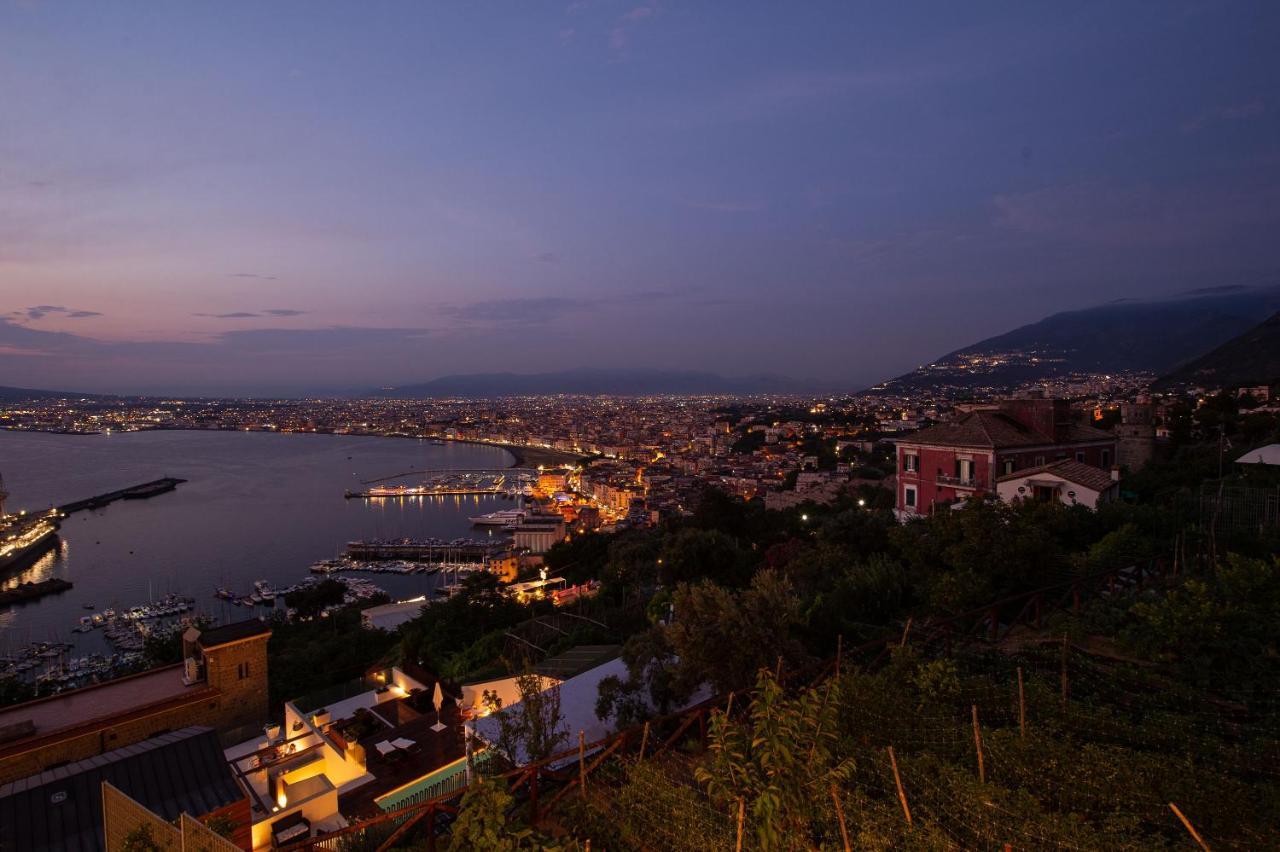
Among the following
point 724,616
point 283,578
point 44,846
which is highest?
point 724,616

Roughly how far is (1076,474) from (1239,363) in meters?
33.3

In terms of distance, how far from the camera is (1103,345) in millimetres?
73750

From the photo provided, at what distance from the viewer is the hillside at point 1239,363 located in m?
29.5

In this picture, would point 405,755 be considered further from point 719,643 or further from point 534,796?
point 534,796

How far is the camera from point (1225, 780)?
2.36 metres

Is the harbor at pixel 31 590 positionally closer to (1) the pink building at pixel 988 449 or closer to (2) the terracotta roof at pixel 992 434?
(1) the pink building at pixel 988 449

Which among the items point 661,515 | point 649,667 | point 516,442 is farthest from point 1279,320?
point 516,442

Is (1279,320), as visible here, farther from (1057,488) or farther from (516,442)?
(516,442)

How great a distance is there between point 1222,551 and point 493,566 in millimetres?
23786

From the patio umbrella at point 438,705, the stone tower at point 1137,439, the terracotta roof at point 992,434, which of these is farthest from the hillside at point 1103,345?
the patio umbrella at point 438,705

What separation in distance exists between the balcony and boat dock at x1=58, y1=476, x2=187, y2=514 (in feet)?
166

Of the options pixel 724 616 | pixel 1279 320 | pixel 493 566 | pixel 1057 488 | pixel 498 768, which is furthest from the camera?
pixel 1279 320

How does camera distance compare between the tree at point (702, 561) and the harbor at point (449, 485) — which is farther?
the harbor at point (449, 485)

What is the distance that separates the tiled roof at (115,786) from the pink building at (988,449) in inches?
355
